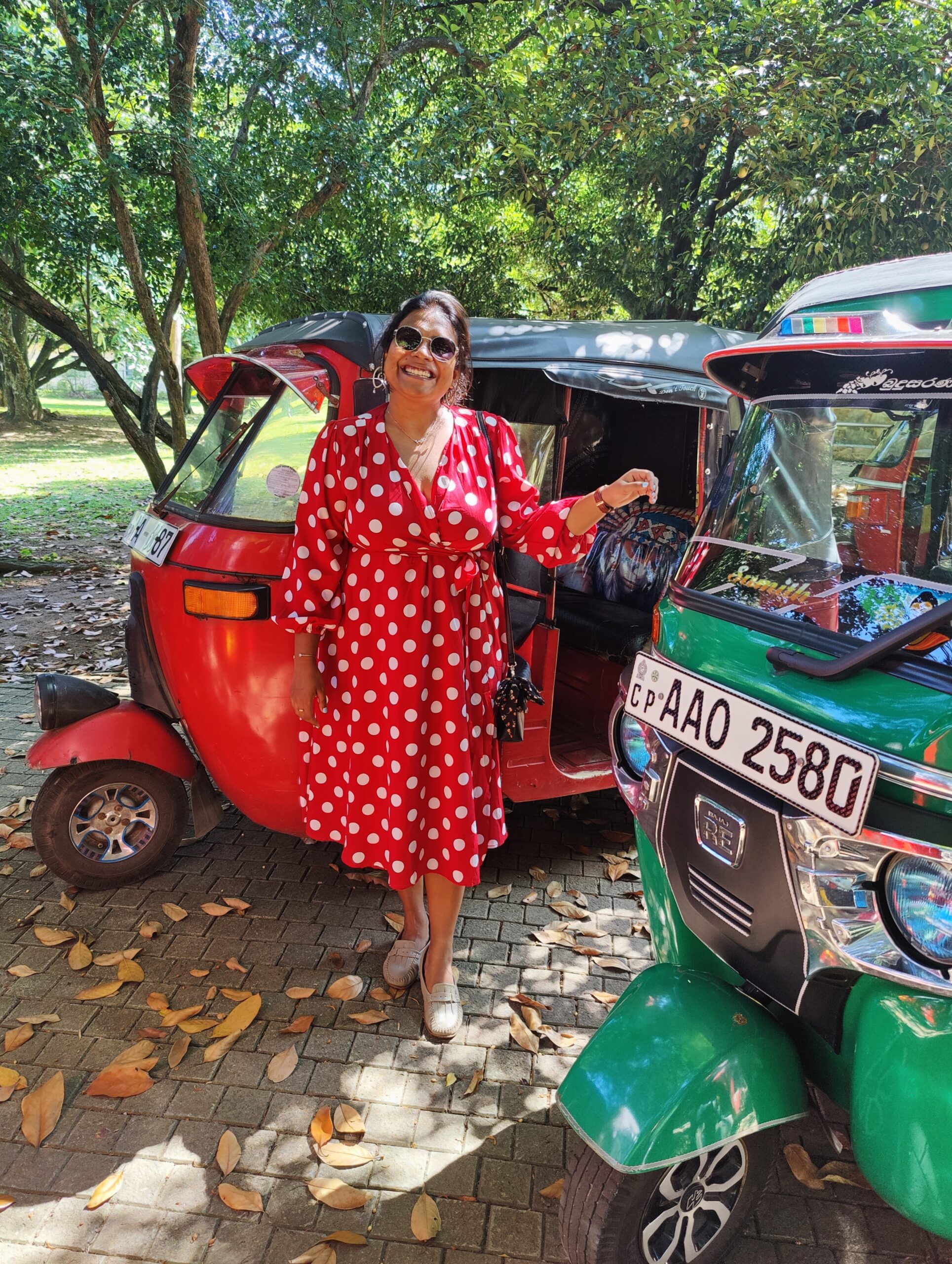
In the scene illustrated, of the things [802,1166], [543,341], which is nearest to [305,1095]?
[802,1166]

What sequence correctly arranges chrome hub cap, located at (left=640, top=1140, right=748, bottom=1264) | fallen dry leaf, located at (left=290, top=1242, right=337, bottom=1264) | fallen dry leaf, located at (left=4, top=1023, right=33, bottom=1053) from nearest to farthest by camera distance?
chrome hub cap, located at (left=640, top=1140, right=748, bottom=1264)
fallen dry leaf, located at (left=290, top=1242, right=337, bottom=1264)
fallen dry leaf, located at (left=4, top=1023, right=33, bottom=1053)

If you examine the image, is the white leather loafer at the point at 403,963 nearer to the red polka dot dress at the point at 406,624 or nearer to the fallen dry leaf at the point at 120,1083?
the red polka dot dress at the point at 406,624

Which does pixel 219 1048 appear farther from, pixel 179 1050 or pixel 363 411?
pixel 363 411

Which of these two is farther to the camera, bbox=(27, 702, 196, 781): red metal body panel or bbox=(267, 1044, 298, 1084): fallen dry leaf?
bbox=(27, 702, 196, 781): red metal body panel

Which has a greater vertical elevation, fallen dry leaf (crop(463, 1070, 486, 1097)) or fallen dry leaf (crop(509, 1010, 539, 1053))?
fallen dry leaf (crop(463, 1070, 486, 1097))

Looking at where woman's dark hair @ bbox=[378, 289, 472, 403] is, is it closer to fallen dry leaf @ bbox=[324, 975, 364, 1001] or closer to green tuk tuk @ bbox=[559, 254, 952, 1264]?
green tuk tuk @ bbox=[559, 254, 952, 1264]

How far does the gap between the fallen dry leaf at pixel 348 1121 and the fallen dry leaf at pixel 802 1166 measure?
1.23 meters

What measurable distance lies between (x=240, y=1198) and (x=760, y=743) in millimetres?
1829

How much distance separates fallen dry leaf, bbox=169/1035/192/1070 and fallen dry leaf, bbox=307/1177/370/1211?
65 centimetres

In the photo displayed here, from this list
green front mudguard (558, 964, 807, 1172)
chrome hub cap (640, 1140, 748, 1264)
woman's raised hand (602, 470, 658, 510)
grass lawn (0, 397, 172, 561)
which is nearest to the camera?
green front mudguard (558, 964, 807, 1172)

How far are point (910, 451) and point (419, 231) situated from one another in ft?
27.3

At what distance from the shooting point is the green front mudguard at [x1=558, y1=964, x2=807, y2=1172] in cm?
172

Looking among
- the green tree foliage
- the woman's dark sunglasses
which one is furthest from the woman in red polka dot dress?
the green tree foliage

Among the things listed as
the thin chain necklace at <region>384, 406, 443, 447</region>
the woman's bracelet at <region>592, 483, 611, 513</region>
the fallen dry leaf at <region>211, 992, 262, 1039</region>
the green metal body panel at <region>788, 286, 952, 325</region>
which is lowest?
the fallen dry leaf at <region>211, 992, 262, 1039</region>
